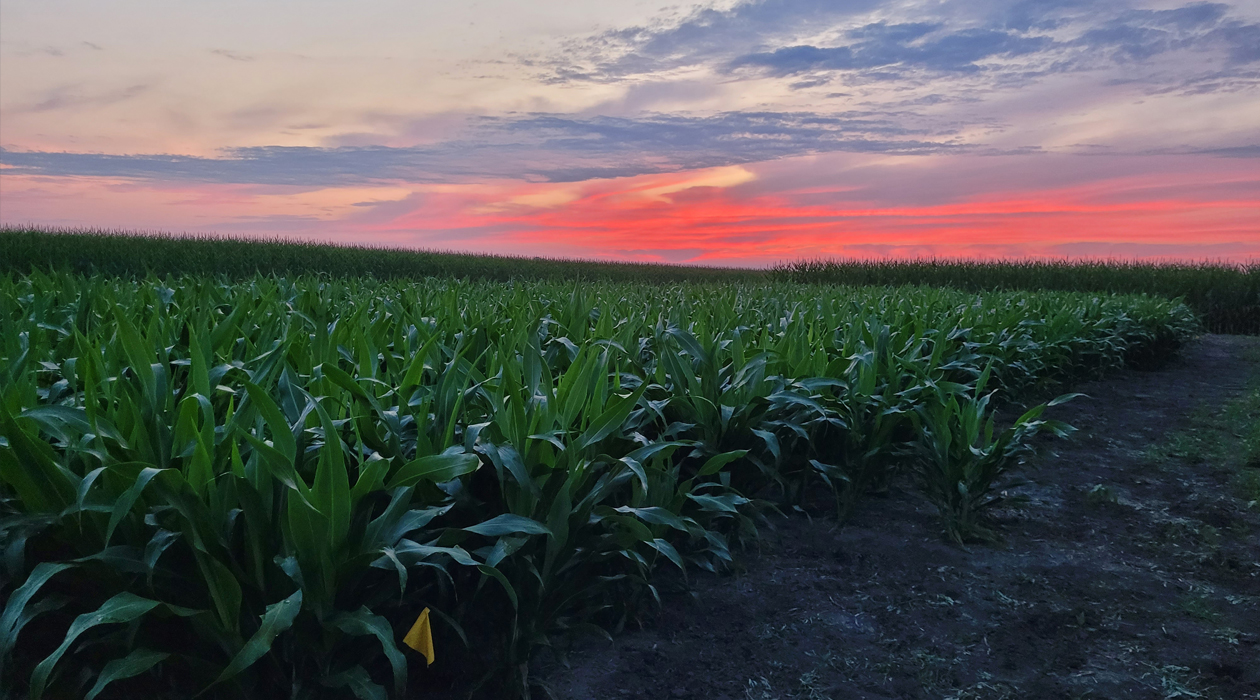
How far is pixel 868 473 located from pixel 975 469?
0.43 m

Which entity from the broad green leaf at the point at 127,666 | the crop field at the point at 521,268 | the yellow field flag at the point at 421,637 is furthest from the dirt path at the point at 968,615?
the crop field at the point at 521,268

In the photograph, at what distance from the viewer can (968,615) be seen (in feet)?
8.31

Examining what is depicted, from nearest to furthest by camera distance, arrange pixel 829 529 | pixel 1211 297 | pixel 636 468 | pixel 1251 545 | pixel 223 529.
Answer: pixel 223 529, pixel 636 468, pixel 829 529, pixel 1251 545, pixel 1211 297

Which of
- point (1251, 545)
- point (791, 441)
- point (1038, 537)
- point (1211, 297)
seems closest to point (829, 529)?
point (791, 441)

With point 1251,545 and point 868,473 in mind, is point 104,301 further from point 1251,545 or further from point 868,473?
point 1251,545

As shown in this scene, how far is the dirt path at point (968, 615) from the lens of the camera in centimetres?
212

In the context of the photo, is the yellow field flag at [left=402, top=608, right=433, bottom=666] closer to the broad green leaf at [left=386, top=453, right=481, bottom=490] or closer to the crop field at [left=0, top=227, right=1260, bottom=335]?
the broad green leaf at [left=386, top=453, right=481, bottom=490]

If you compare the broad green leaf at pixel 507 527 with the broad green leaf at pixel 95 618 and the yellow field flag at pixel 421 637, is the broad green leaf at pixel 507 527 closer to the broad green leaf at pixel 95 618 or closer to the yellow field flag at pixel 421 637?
the yellow field flag at pixel 421 637

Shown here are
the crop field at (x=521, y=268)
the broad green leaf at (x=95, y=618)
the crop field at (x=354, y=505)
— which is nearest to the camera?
the broad green leaf at (x=95, y=618)

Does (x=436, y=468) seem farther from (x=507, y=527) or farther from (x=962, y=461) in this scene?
(x=962, y=461)

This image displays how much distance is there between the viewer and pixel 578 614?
216cm

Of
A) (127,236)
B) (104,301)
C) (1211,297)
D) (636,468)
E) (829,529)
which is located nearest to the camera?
(636,468)

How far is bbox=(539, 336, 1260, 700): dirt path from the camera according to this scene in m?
2.12

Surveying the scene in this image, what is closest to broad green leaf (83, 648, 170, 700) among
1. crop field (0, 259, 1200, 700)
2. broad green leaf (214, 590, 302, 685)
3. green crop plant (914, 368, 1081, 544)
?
crop field (0, 259, 1200, 700)
